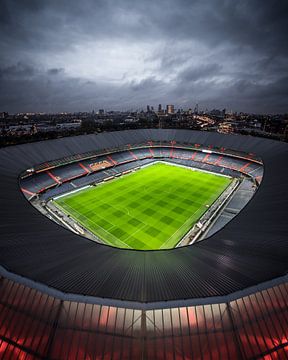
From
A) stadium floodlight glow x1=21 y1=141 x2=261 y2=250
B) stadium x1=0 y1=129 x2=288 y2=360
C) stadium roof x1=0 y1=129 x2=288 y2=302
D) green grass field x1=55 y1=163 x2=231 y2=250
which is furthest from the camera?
stadium floodlight glow x1=21 y1=141 x2=261 y2=250

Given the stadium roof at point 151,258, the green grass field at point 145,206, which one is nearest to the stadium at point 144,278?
the stadium roof at point 151,258

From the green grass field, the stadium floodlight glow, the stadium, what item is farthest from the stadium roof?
the green grass field

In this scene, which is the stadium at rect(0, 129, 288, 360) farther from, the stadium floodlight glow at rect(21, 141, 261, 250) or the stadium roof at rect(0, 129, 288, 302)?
the stadium floodlight glow at rect(21, 141, 261, 250)

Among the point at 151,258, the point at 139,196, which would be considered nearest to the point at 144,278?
the point at 151,258

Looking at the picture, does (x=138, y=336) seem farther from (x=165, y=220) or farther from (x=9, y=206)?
(x=165, y=220)

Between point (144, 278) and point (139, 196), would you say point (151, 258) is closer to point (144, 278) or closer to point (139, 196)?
point (144, 278)

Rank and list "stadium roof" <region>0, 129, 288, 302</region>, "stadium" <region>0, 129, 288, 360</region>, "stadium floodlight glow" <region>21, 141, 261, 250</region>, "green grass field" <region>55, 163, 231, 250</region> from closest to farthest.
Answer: "stadium" <region>0, 129, 288, 360</region>
"stadium roof" <region>0, 129, 288, 302</region>
"green grass field" <region>55, 163, 231, 250</region>
"stadium floodlight glow" <region>21, 141, 261, 250</region>

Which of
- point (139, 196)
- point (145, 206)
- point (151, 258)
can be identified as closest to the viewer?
point (151, 258)
